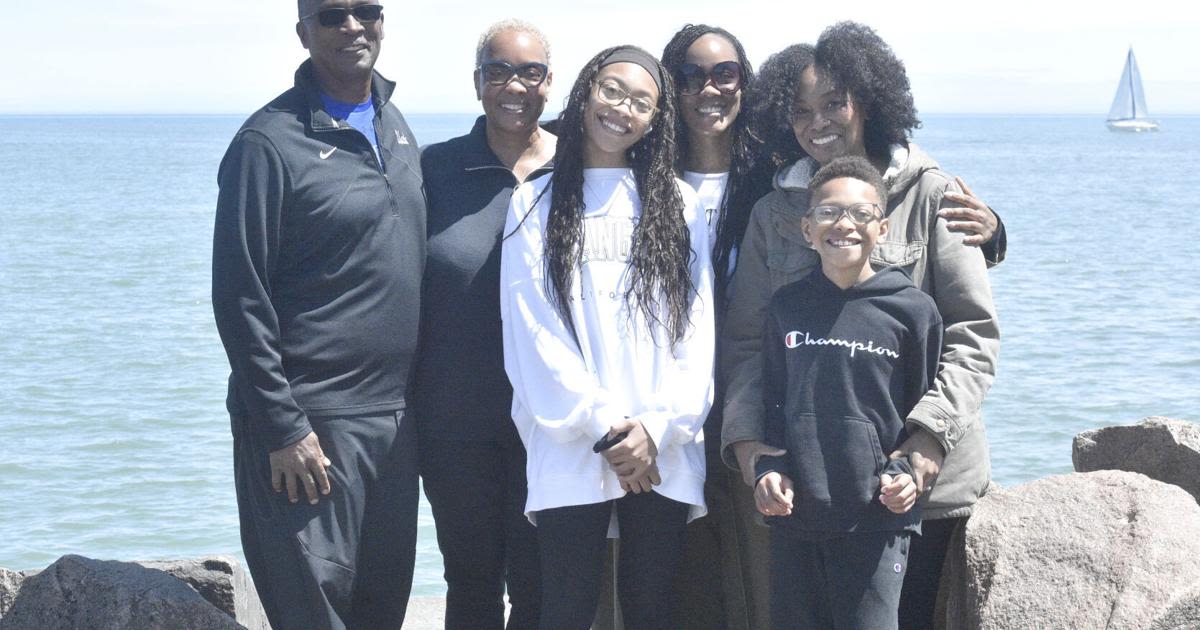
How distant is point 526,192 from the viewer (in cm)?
394

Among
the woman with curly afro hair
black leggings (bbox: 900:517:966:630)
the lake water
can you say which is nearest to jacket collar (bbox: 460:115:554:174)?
the woman with curly afro hair

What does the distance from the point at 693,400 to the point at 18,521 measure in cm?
964

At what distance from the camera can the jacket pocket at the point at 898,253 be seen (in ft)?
12.3

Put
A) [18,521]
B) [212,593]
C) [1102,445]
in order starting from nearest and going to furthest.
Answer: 1. [212,593]
2. [1102,445]
3. [18,521]

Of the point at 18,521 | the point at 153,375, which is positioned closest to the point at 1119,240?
the point at 153,375

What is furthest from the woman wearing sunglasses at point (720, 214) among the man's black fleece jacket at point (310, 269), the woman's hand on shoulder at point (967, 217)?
the man's black fleece jacket at point (310, 269)

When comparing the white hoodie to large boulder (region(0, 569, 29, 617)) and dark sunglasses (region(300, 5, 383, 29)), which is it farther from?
large boulder (region(0, 569, 29, 617))

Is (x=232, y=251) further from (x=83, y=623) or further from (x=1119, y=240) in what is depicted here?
(x=1119, y=240)

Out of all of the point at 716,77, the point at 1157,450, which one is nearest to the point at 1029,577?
the point at 1157,450

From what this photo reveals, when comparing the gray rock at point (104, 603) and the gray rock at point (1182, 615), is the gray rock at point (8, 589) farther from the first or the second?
the gray rock at point (1182, 615)

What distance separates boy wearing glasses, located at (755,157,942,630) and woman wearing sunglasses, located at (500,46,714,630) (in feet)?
1.00

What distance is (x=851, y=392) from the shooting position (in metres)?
3.56

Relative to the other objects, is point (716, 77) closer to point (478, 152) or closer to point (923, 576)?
point (478, 152)

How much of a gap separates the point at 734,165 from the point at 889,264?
2.42 feet
